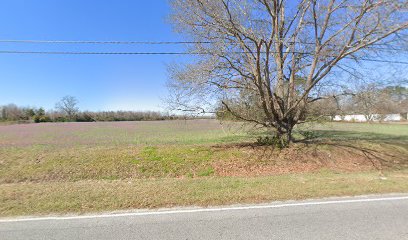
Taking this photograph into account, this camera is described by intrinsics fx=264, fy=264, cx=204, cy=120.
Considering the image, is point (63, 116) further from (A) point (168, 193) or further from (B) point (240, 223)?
(B) point (240, 223)

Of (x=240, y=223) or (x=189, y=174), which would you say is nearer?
(x=240, y=223)

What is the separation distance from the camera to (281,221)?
464cm

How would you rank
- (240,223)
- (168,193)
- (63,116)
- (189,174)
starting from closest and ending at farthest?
(240,223) < (168,193) < (189,174) < (63,116)

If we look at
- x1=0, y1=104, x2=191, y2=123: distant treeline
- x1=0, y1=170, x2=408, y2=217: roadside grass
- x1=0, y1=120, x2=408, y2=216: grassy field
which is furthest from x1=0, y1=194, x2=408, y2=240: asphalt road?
x1=0, y1=104, x2=191, y2=123: distant treeline

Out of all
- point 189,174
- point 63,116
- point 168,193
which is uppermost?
point 63,116

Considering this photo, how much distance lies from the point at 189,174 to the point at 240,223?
5.54m

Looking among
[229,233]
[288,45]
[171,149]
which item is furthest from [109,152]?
[288,45]

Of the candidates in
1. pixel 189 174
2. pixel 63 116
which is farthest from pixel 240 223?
pixel 63 116

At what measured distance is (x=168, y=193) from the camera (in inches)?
263

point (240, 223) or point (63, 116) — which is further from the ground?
point (63, 116)

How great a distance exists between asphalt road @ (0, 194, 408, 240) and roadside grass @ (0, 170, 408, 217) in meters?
0.50

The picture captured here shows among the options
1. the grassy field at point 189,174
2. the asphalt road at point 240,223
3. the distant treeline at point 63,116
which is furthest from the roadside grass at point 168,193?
the distant treeline at point 63,116

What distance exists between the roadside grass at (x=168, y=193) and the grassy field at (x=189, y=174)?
0.02m

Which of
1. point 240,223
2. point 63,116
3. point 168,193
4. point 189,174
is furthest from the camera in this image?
point 63,116
